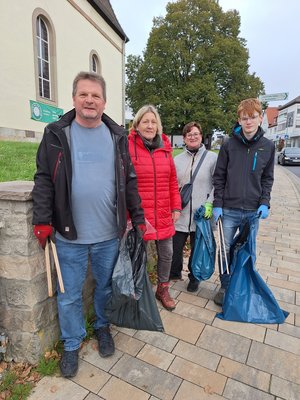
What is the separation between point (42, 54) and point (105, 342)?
15.8m

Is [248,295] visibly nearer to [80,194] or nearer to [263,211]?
[263,211]

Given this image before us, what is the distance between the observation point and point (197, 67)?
26766 millimetres

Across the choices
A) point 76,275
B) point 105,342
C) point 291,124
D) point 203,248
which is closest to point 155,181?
point 203,248

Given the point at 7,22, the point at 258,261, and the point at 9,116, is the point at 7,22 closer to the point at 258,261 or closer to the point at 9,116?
the point at 9,116

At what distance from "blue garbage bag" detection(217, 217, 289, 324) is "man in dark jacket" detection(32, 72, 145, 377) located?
1.19 meters

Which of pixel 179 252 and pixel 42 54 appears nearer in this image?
pixel 179 252

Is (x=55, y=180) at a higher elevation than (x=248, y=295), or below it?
higher

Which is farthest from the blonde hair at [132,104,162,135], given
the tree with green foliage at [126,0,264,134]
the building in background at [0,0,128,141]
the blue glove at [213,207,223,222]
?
the tree with green foliage at [126,0,264,134]

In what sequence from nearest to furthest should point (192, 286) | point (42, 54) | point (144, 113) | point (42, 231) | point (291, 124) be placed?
point (42, 231), point (144, 113), point (192, 286), point (42, 54), point (291, 124)

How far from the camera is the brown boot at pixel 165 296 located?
296 centimetres

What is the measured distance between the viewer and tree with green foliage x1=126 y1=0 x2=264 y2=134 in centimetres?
2552

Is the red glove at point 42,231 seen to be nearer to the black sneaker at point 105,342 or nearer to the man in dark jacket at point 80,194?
the man in dark jacket at point 80,194

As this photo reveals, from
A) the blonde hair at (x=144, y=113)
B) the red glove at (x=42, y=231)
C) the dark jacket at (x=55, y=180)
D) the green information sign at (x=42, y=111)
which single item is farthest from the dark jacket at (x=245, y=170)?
the green information sign at (x=42, y=111)

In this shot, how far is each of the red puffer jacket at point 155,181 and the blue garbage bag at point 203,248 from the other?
0.41 meters
